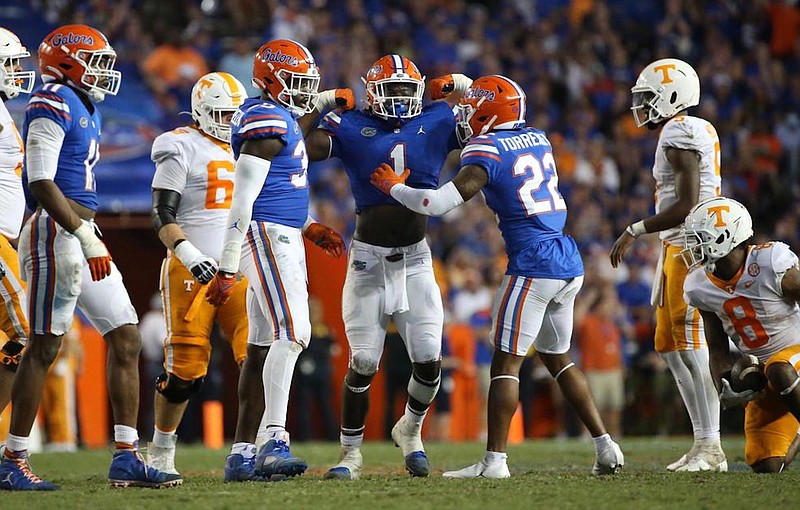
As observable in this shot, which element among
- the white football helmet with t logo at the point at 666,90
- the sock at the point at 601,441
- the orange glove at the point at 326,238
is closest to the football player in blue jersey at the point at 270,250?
the orange glove at the point at 326,238

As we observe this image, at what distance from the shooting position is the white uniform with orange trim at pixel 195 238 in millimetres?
6043

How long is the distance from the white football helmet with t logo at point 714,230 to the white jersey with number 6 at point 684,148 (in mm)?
413

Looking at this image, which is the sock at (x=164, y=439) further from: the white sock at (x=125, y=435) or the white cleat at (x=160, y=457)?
the white sock at (x=125, y=435)

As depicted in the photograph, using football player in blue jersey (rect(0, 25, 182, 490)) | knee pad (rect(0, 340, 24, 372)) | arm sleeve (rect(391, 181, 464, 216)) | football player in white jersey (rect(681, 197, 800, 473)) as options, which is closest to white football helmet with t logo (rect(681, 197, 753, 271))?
football player in white jersey (rect(681, 197, 800, 473))

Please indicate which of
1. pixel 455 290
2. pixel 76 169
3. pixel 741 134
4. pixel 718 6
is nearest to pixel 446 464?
pixel 76 169

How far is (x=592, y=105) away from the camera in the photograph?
15.3 m

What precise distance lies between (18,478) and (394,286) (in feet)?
6.71

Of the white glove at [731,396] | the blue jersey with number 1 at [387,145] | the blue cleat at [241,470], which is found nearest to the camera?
the blue cleat at [241,470]

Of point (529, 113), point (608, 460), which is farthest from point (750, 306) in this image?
point (529, 113)

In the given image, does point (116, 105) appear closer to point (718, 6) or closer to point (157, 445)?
point (157, 445)

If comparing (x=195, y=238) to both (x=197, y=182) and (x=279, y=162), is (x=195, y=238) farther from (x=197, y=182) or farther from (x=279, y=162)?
(x=279, y=162)

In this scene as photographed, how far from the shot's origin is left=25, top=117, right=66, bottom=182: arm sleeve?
5309 millimetres

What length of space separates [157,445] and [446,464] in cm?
211

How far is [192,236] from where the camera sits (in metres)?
6.12
